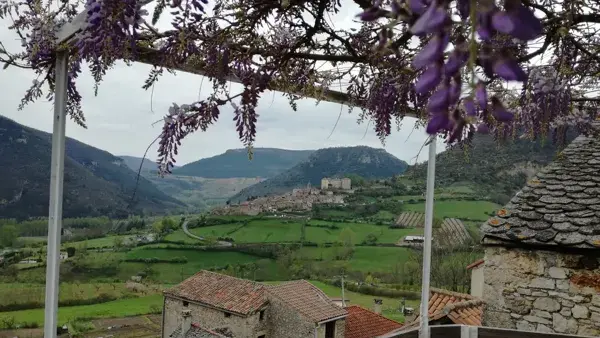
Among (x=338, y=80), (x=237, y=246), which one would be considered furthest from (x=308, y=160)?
(x=338, y=80)

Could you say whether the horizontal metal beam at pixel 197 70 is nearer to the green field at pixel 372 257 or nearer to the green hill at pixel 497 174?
the green hill at pixel 497 174

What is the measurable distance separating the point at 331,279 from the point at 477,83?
85.1ft

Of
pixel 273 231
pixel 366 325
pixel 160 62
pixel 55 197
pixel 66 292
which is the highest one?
pixel 160 62

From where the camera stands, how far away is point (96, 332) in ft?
66.7

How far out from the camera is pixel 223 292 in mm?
15281

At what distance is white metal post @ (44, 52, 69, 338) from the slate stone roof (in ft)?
10.0

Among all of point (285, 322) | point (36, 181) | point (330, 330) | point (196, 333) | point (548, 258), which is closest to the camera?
point (548, 258)

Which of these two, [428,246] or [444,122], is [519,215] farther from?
[444,122]

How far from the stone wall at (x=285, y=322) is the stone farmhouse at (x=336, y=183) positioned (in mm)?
11209

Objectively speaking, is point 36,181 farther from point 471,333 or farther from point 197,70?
point 471,333

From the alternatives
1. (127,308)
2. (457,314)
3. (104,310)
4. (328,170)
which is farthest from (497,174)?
(127,308)

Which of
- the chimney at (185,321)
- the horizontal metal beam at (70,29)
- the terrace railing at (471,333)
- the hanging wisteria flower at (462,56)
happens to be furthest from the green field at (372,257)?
the hanging wisteria flower at (462,56)

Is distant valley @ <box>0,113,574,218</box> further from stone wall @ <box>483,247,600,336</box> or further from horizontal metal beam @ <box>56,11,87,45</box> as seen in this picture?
stone wall @ <box>483,247,600,336</box>

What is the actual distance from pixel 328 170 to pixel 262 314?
13.2 meters
